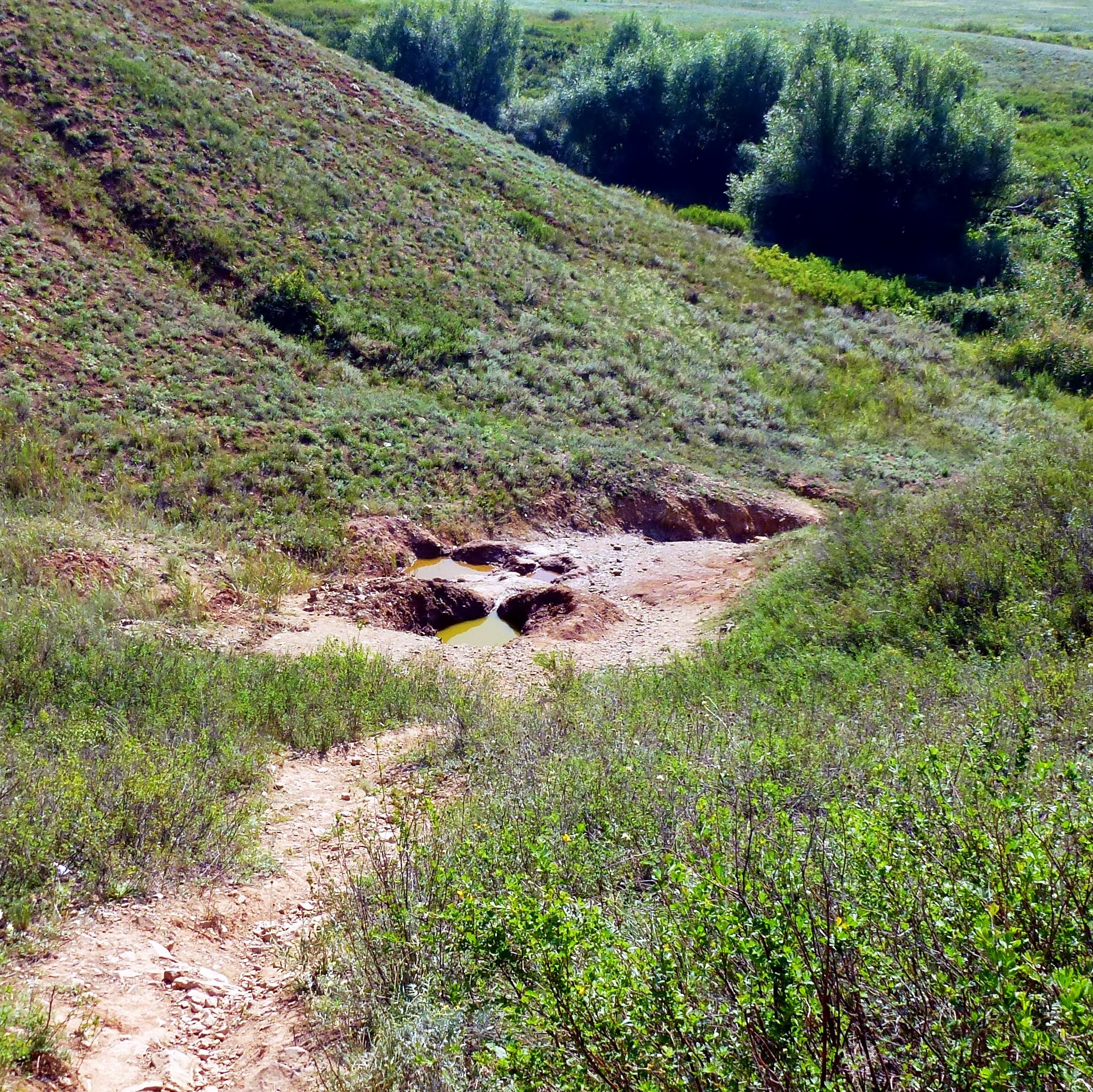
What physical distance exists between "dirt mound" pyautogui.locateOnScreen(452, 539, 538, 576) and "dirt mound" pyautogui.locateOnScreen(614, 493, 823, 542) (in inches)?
80.6

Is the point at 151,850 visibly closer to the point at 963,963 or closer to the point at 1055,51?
the point at 963,963

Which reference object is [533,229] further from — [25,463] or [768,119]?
[768,119]

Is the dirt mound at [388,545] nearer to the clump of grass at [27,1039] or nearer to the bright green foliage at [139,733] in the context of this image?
the bright green foliage at [139,733]

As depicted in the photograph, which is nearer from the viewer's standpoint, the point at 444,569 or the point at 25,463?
the point at 25,463

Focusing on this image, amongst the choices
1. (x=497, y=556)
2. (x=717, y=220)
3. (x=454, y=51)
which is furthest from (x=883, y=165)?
(x=497, y=556)

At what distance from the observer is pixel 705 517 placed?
13258 millimetres

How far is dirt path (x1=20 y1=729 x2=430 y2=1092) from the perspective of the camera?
117 inches

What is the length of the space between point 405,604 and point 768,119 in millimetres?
27295

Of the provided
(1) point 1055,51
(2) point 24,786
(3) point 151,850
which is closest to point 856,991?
(3) point 151,850

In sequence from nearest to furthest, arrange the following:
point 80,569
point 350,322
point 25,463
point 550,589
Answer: point 80,569 < point 25,463 < point 550,589 < point 350,322

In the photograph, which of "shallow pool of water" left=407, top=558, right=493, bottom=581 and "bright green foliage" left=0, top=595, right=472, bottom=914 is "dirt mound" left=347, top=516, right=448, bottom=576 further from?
"bright green foliage" left=0, top=595, right=472, bottom=914

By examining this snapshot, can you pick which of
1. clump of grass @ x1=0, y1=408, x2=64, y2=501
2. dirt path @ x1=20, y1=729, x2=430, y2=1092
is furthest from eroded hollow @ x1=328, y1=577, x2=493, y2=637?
dirt path @ x1=20, y1=729, x2=430, y2=1092

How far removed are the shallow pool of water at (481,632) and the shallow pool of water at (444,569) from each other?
764 millimetres

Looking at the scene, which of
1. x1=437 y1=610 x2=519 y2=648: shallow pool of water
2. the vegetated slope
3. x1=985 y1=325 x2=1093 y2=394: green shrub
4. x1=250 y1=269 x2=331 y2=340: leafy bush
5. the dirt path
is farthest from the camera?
x1=985 y1=325 x2=1093 y2=394: green shrub
